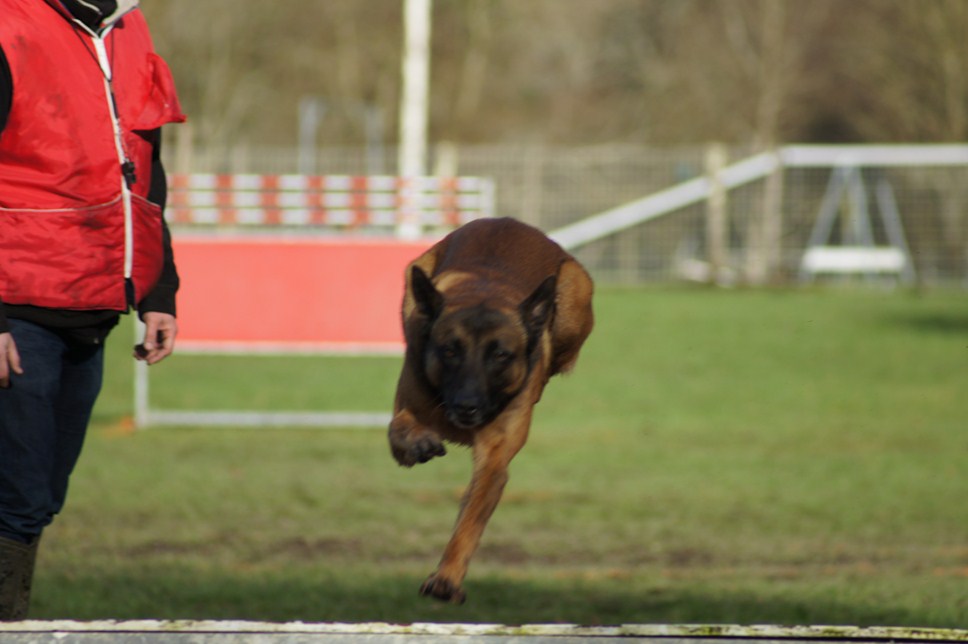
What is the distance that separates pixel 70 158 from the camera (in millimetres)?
3572

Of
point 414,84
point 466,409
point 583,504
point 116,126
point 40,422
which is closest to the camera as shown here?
point 466,409

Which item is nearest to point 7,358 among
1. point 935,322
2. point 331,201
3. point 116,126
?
point 116,126

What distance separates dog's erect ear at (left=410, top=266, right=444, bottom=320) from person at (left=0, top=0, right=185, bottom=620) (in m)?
1.22

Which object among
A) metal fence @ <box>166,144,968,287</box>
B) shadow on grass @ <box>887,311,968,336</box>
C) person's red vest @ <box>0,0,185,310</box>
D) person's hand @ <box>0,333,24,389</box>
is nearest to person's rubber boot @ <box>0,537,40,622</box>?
person's hand @ <box>0,333,24,389</box>

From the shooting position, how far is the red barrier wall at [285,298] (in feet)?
34.6

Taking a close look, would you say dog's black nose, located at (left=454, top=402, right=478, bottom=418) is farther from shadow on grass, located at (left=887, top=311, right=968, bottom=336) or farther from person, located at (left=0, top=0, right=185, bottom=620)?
shadow on grass, located at (left=887, top=311, right=968, bottom=336)

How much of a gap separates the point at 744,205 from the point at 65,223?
24.5 m

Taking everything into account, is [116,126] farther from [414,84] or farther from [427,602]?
[414,84]

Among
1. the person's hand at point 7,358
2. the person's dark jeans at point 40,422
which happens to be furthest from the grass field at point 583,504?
the person's hand at point 7,358

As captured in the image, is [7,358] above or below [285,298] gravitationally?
above

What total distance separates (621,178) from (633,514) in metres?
19.0

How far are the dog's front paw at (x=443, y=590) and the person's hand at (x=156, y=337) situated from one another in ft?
5.47

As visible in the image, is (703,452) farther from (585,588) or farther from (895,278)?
(895,278)

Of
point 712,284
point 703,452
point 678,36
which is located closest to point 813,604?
point 703,452
